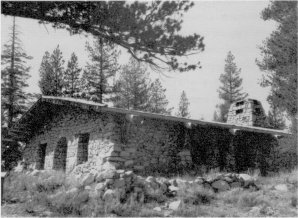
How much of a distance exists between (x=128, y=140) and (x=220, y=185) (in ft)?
12.0

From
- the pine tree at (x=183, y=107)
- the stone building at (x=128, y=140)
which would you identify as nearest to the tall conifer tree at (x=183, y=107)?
the pine tree at (x=183, y=107)

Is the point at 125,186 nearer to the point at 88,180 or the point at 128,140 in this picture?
the point at 88,180

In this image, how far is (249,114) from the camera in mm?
19406

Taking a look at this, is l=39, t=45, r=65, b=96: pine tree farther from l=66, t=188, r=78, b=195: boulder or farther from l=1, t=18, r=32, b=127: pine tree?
l=66, t=188, r=78, b=195: boulder

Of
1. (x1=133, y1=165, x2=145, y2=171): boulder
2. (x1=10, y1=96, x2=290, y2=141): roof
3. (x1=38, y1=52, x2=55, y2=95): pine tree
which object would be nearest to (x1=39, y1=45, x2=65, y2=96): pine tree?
(x1=38, y1=52, x2=55, y2=95): pine tree

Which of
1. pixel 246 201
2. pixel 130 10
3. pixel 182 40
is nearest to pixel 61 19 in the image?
pixel 130 10

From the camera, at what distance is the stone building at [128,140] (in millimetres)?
12148

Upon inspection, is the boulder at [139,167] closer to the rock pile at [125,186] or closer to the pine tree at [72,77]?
the rock pile at [125,186]

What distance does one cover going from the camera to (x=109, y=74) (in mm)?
27312

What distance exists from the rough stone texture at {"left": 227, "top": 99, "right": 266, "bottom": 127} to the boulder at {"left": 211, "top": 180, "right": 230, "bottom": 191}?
973cm

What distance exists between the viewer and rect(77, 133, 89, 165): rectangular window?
13.4 metres

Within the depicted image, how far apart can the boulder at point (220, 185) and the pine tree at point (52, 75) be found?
64.7ft

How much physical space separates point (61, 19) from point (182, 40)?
258 cm

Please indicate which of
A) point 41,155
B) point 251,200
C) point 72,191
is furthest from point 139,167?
point 41,155
